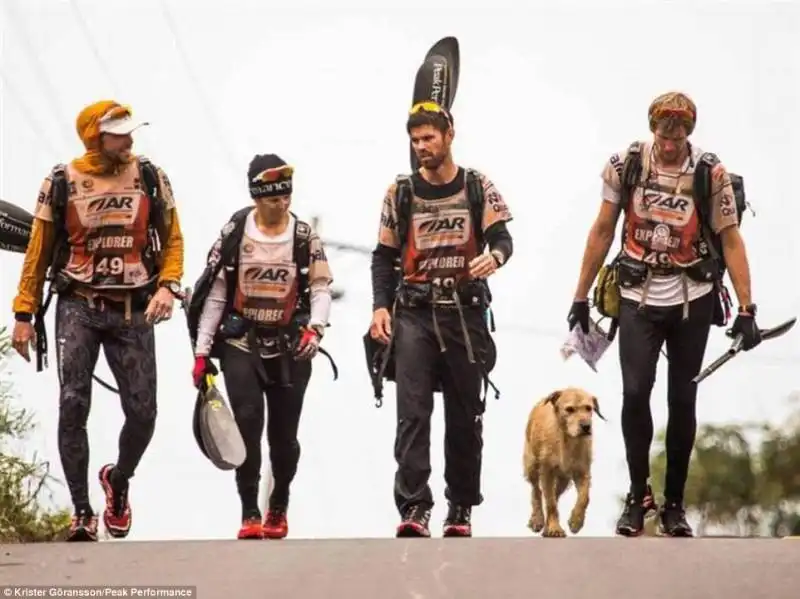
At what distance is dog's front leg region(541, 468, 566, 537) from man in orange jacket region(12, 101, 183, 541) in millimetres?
3936

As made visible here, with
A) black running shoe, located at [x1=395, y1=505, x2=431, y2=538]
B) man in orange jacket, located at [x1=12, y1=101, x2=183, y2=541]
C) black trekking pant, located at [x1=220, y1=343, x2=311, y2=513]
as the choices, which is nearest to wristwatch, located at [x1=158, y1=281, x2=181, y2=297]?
man in orange jacket, located at [x1=12, y1=101, x2=183, y2=541]

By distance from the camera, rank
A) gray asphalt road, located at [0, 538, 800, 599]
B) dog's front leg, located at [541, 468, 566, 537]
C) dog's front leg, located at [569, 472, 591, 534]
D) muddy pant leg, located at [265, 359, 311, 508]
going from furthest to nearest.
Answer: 1. dog's front leg, located at [569, 472, 591, 534]
2. dog's front leg, located at [541, 468, 566, 537]
3. muddy pant leg, located at [265, 359, 311, 508]
4. gray asphalt road, located at [0, 538, 800, 599]

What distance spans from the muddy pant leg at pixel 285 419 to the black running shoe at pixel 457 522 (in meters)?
1.16

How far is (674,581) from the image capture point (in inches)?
545

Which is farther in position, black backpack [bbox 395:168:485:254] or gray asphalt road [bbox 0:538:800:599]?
black backpack [bbox 395:168:485:254]

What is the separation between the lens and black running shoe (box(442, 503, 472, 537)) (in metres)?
17.0

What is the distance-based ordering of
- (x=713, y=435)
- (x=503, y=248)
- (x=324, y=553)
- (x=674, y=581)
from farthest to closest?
(x=713, y=435) → (x=503, y=248) → (x=324, y=553) → (x=674, y=581)

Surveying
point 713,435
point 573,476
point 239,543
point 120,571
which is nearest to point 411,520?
point 239,543

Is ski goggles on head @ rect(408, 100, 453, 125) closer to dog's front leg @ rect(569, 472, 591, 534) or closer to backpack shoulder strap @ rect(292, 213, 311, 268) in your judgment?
backpack shoulder strap @ rect(292, 213, 311, 268)

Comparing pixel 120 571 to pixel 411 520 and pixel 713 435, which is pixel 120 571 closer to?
pixel 411 520

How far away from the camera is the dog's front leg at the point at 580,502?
20359mm

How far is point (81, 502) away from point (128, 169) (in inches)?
77.7

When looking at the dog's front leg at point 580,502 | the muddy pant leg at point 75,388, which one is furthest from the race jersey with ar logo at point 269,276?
the dog's front leg at point 580,502

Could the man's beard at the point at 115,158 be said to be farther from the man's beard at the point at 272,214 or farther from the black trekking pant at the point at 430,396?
the black trekking pant at the point at 430,396
